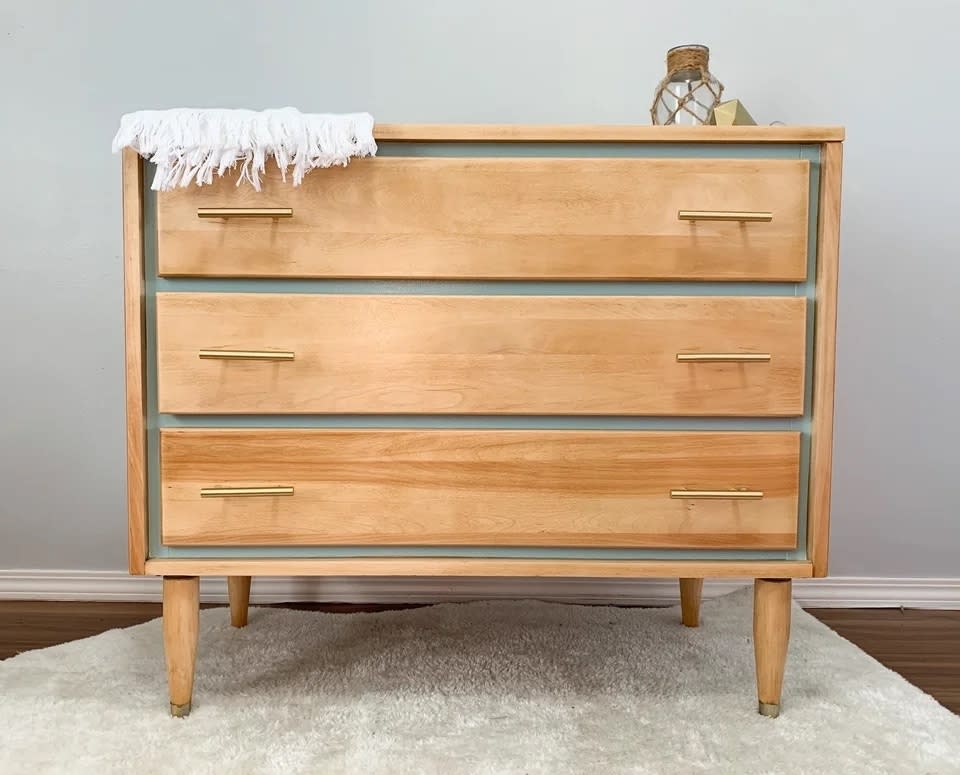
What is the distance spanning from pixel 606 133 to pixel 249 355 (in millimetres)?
555

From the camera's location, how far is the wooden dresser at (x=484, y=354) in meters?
1.01

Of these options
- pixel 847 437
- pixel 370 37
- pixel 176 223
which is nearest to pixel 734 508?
pixel 847 437

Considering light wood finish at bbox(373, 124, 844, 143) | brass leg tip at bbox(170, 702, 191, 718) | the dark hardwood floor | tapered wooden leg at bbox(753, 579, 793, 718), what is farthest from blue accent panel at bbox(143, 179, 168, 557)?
tapered wooden leg at bbox(753, 579, 793, 718)

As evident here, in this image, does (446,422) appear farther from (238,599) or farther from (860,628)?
A: (860,628)

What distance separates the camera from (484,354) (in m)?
1.02

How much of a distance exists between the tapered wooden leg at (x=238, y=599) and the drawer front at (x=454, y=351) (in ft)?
1.71

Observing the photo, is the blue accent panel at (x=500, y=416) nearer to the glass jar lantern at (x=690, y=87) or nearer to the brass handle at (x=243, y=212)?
the brass handle at (x=243, y=212)

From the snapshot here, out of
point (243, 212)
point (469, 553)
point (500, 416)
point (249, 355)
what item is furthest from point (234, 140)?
point (469, 553)

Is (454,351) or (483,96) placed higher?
(483,96)

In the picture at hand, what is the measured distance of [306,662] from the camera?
1.28m

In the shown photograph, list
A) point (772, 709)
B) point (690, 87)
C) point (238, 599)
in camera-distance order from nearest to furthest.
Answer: point (772, 709) < point (690, 87) < point (238, 599)

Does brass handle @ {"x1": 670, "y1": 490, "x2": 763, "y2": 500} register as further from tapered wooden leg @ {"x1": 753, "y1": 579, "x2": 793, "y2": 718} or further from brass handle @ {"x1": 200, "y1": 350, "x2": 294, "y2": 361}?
brass handle @ {"x1": 200, "y1": 350, "x2": 294, "y2": 361}

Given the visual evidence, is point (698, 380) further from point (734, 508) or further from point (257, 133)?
point (257, 133)

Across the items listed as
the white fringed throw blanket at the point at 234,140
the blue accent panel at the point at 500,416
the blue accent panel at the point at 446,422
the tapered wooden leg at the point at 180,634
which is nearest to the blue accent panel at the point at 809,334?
the blue accent panel at the point at 500,416
